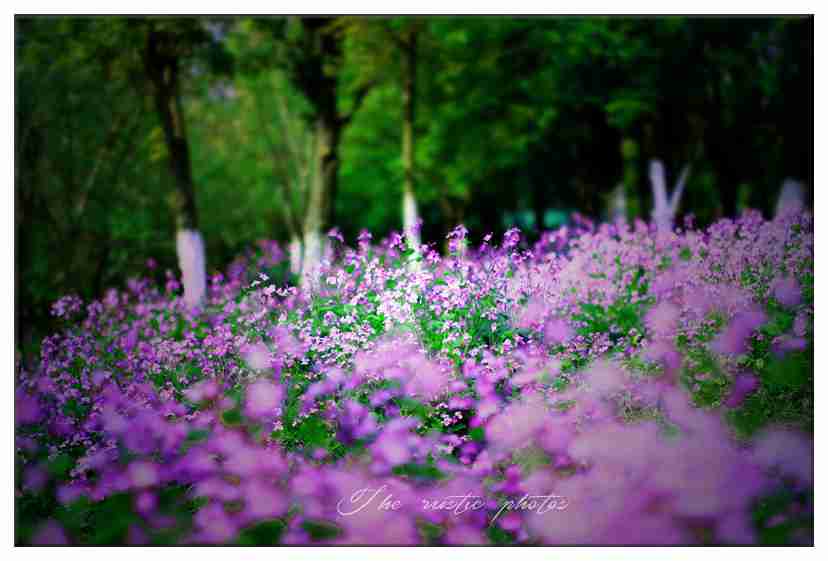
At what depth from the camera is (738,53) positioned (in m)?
10.7

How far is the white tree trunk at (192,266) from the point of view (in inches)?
272

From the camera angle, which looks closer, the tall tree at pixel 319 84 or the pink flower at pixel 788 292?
the pink flower at pixel 788 292

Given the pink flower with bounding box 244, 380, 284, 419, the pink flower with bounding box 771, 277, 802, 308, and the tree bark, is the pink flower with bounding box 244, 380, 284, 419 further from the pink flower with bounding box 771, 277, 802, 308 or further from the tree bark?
the tree bark

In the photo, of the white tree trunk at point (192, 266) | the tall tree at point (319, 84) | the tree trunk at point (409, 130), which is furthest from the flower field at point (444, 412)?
the tree trunk at point (409, 130)

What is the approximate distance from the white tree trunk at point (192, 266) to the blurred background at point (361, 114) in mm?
180

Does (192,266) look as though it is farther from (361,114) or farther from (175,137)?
(361,114)

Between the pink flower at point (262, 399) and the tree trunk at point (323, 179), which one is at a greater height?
the tree trunk at point (323, 179)

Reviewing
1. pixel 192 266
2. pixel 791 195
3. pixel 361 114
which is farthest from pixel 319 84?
pixel 361 114

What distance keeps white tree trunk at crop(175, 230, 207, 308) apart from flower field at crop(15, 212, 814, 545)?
1.37m

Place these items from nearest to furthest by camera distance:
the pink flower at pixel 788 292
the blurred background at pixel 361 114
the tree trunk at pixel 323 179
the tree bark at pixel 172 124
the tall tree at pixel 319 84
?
the pink flower at pixel 788 292, the blurred background at pixel 361 114, the tree bark at pixel 172 124, the tall tree at pixel 319 84, the tree trunk at pixel 323 179

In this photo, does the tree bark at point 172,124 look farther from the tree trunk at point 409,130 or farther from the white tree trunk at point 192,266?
the tree trunk at point 409,130

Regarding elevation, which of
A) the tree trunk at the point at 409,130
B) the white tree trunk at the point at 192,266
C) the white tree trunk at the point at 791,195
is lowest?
the white tree trunk at the point at 192,266

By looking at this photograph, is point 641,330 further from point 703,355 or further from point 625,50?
point 625,50
